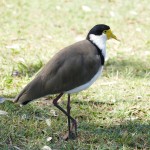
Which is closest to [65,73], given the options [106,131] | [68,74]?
[68,74]

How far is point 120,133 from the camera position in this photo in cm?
446

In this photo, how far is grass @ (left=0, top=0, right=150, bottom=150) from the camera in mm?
4312

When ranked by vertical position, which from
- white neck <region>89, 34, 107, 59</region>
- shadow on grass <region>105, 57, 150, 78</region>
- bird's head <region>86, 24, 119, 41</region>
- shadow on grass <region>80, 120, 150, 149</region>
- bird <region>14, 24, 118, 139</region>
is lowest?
shadow on grass <region>80, 120, 150, 149</region>

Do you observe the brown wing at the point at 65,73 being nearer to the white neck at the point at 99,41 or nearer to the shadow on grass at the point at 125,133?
the white neck at the point at 99,41

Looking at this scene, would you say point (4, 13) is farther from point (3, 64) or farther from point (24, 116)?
point (24, 116)

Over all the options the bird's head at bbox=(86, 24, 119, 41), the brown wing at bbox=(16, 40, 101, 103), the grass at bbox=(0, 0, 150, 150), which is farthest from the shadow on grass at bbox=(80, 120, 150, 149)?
the bird's head at bbox=(86, 24, 119, 41)

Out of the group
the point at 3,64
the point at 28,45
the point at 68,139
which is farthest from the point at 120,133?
the point at 28,45

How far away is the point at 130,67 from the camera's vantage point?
6.24 meters

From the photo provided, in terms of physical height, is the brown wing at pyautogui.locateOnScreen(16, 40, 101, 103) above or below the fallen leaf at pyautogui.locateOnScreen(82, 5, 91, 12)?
above

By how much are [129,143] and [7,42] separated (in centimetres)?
303

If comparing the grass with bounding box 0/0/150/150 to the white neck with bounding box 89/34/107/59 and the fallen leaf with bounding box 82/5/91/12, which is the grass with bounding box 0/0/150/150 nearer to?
the fallen leaf with bounding box 82/5/91/12

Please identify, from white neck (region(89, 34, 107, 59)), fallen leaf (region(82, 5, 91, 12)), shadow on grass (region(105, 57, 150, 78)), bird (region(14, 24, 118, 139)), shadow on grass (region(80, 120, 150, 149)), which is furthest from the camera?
fallen leaf (region(82, 5, 91, 12))

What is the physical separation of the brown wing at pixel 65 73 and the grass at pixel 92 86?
410 mm

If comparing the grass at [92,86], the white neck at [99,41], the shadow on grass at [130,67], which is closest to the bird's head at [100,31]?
the white neck at [99,41]
